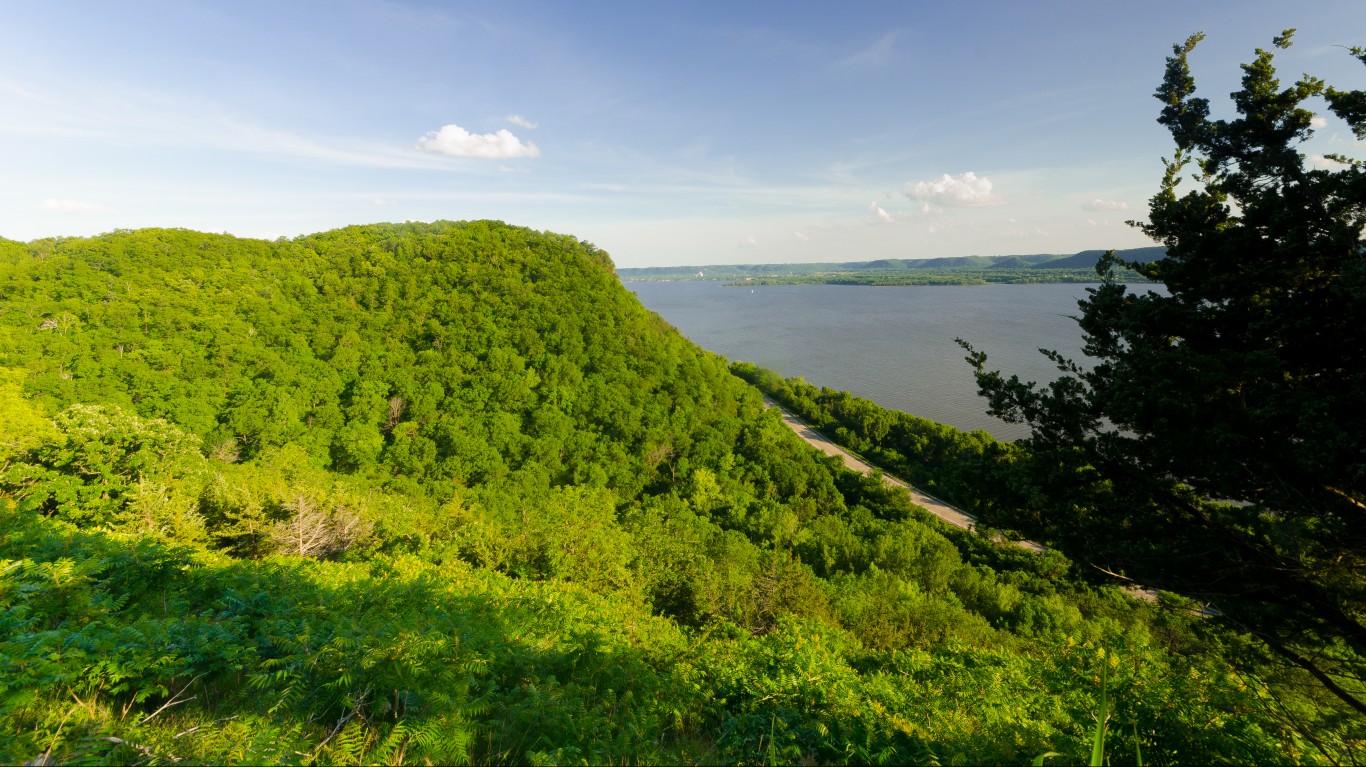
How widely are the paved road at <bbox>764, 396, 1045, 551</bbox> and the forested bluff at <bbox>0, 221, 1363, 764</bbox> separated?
261 cm

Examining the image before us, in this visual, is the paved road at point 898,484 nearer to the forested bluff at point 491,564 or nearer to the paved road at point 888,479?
the paved road at point 888,479

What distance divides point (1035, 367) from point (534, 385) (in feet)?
220

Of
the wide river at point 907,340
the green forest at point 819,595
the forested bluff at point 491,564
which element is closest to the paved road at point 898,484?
the forested bluff at point 491,564

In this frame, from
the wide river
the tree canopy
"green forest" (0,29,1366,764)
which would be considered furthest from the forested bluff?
the wide river

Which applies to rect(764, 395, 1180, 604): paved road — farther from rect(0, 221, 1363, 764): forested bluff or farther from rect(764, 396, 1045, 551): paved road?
rect(0, 221, 1363, 764): forested bluff

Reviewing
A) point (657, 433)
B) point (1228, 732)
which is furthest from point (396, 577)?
point (657, 433)

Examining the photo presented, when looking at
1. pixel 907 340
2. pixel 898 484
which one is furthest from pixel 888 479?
pixel 907 340

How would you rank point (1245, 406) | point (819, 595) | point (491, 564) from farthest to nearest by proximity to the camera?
point (819, 595) → point (491, 564) → point (1245, 406)

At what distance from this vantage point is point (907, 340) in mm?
100938

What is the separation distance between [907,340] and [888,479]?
66.1 m

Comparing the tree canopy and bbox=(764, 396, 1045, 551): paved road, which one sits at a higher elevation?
the tree canopy

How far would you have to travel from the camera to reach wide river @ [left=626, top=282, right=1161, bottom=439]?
6600cm

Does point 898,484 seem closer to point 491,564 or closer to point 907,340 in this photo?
point 491,564

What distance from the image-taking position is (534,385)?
130ft
